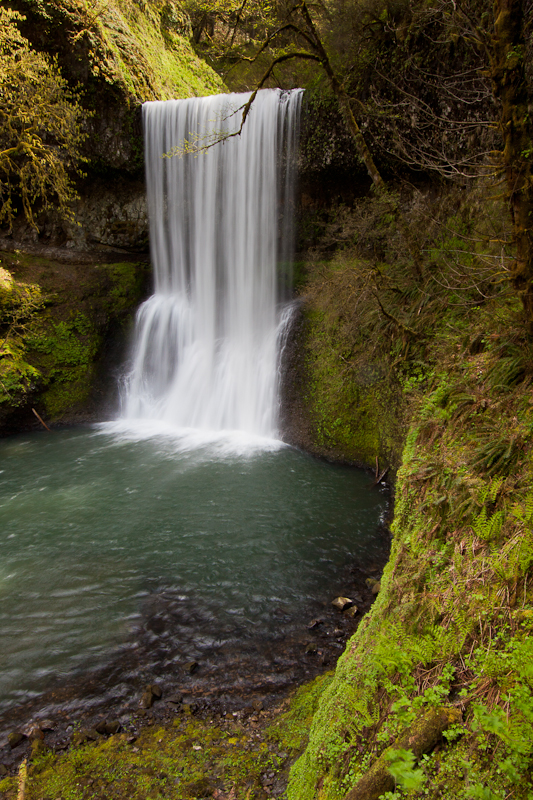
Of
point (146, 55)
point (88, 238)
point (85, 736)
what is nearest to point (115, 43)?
point (146, 55)

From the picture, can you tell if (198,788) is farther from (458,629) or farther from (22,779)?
(458,629)

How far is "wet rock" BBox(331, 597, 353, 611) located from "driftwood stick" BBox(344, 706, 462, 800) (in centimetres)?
314

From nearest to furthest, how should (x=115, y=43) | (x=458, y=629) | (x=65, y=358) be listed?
1. (x=458, y=629)
2. (x=65, y=358)
3. (x=115, y=43)

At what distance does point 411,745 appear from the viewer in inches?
76.3

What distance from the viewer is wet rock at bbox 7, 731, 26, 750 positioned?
352 cm

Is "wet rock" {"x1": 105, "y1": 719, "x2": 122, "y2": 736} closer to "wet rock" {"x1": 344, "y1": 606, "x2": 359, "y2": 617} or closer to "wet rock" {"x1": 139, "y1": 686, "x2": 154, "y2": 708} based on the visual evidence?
"wet rock" {"x1": 139, "y1": 686, "x2": 154, "y2": 708}

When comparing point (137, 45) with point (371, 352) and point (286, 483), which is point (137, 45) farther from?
point (286, 483)

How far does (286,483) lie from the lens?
850 cm

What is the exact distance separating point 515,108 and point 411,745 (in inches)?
162

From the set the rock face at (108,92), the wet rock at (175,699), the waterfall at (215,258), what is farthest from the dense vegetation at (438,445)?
the rock face at (108,92)

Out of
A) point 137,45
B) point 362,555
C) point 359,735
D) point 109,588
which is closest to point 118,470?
point 109,588

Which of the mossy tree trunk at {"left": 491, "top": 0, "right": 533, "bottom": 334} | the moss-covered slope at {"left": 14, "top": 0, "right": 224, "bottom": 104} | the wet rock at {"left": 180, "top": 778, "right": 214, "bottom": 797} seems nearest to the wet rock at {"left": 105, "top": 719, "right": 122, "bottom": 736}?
the wet rock at {"left": 180, "top": 778, "right": 214, "bottom": 797}

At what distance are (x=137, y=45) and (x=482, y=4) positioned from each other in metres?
12.4

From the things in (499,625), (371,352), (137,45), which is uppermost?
(137,45)
